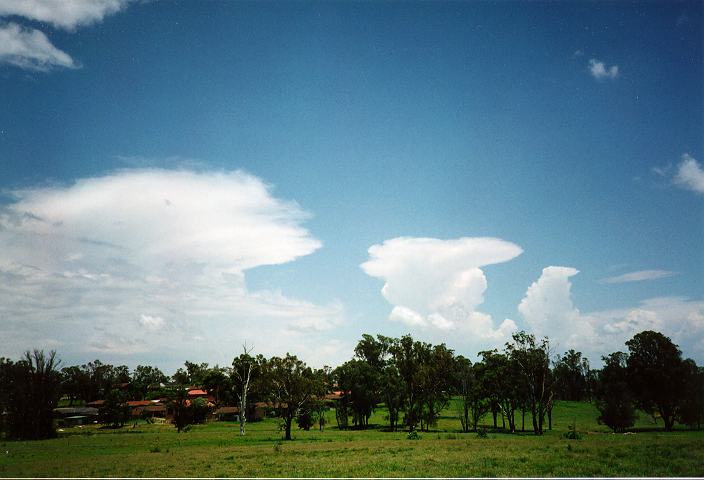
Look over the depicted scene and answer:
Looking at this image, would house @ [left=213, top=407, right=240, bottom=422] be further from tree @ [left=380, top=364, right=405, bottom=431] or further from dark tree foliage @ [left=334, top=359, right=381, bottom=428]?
tree @ [left=380, top=364, right=405, bottom=431]

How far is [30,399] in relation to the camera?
73938mm

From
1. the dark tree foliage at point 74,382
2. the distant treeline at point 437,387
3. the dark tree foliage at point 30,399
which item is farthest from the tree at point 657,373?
the dark tree foliage at point 74,382

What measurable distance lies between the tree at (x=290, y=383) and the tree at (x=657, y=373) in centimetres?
5557

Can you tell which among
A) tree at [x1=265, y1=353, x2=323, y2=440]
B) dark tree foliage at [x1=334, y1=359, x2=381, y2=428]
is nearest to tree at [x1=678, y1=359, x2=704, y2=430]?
dark tree foliage at [x1=334, y1=359, x2=381, y2=428]

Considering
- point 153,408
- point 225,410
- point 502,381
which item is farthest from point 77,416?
point 502,381

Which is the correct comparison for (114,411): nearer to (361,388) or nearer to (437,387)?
(361,388)

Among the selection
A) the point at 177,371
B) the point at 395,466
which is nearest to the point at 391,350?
the point at 395,466

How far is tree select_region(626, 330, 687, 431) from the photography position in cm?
7281

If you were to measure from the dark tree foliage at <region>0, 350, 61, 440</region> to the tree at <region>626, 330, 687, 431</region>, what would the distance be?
10098cm

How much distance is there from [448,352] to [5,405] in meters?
78.7

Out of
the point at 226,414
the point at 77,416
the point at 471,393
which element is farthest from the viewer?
the point at 226,414

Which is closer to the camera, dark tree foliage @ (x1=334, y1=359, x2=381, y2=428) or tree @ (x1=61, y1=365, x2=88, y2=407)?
dark tree foliage @ (x1=334, y1=359, x2=381, y2=428)

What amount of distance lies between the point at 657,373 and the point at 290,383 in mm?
61175

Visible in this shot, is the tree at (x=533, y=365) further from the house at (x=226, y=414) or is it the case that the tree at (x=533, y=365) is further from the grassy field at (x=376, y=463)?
the house at (x=226, y=414)
